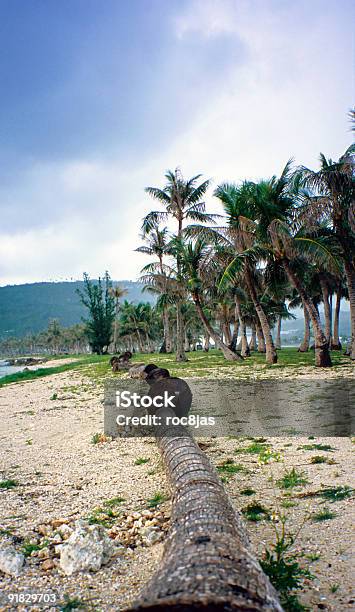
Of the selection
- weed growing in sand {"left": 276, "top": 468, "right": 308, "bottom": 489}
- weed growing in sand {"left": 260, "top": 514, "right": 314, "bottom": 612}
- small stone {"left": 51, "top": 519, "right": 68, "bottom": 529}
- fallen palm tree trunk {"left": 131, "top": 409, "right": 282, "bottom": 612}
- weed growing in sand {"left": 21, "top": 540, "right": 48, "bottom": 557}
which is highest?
fallen palm tree trunk {"left": 131, "top": 409, "right": 282, "bottom": 612}

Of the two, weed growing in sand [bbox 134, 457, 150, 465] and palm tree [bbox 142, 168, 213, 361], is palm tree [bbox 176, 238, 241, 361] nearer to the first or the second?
palm tree [bbox 142, 168, 213, 361]

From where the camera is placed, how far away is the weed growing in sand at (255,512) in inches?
161

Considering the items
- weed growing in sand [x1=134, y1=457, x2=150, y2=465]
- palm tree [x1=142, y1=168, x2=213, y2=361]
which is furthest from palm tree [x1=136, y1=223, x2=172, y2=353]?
weed growing in sand [x1=134, y1=457, x2=150, y2=465]

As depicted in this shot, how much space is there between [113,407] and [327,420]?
5646mm

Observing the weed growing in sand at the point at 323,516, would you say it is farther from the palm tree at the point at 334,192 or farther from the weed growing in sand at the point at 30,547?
the palm tree at the point at 334,192

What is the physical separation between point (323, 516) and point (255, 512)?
0.68m

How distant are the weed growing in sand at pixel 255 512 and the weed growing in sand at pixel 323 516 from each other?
47cm

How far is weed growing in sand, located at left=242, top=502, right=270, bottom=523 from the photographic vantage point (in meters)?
4.09

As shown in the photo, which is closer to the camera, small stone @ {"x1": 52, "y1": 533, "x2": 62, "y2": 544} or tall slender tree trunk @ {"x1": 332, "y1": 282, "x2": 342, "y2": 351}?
small stone @ {"x1": 52, "y1": 533, "x2": 62, "y2": 544}

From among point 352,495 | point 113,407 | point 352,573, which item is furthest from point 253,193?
point 352,573

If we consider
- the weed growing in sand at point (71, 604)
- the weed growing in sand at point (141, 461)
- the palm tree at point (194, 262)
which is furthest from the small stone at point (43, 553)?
the palm tree at point (194, 262)

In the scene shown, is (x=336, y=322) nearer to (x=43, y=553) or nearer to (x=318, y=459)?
(x=318, y=459)

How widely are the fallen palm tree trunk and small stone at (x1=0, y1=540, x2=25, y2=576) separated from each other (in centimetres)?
133

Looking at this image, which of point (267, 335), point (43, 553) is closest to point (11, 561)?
point (43, 553)
